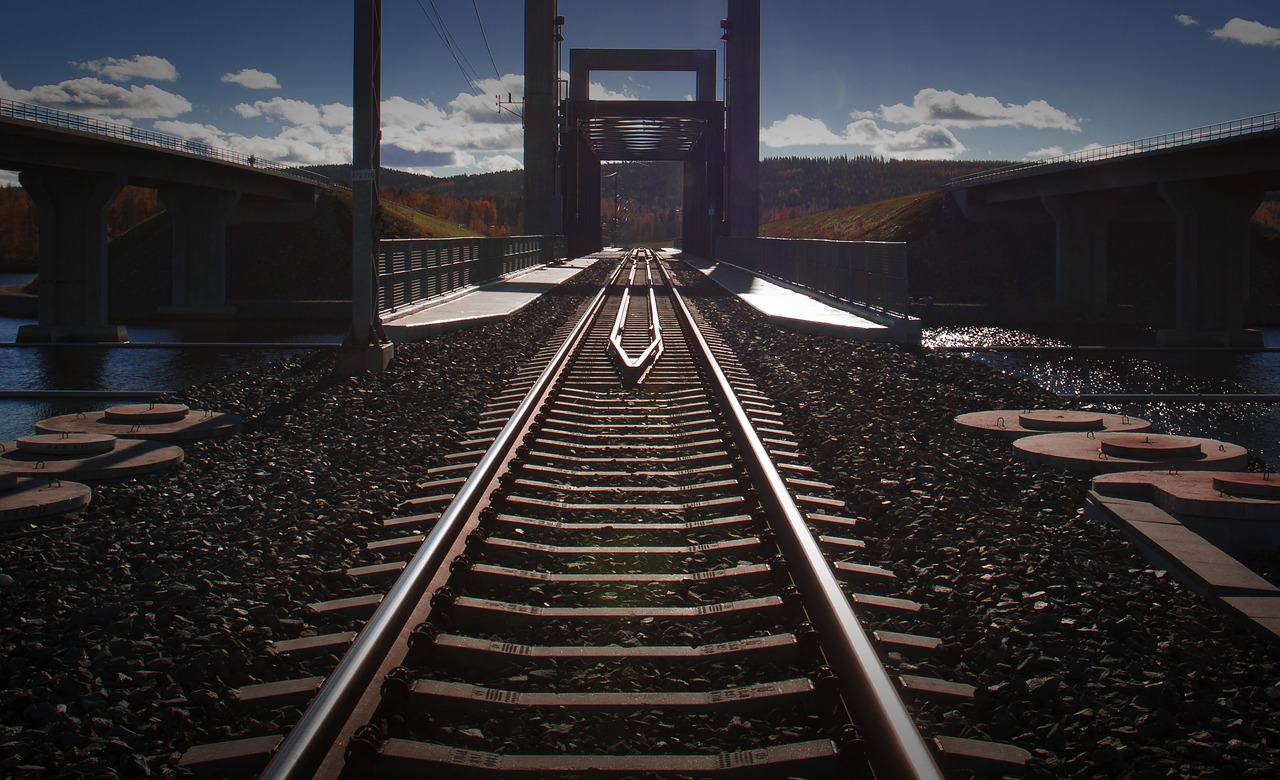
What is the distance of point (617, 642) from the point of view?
4488mm

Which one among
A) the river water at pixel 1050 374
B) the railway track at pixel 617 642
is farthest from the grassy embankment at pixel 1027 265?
the railway track at pixel 617 642

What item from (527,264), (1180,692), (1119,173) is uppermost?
(1119,173)

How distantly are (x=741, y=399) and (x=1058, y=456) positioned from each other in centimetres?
366

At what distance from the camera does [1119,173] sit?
43625 millimetres

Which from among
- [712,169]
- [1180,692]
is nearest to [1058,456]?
[1180,692]

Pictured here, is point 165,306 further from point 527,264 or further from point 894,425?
point 894,425

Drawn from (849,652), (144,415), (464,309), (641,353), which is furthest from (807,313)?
(849,652)

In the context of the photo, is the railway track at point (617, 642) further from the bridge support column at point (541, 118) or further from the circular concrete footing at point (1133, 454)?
the bridge support column at point (541, 118)

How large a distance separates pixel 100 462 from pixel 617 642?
5323mm

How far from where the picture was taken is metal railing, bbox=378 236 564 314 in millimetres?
20219

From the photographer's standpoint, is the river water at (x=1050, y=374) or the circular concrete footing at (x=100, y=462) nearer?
the circular concrete footing at (x=100, y=462)

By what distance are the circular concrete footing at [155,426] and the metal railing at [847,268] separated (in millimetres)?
12312

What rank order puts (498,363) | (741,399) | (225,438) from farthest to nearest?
(498,363) < (741,399) < (225,438)

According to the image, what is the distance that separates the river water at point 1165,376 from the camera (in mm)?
14305
